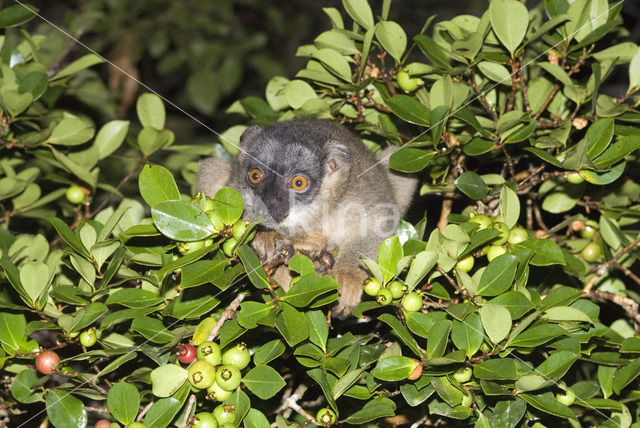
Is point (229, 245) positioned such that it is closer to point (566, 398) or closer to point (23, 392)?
point (23, 392)

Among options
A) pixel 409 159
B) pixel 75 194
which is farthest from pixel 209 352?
pixel 75 194

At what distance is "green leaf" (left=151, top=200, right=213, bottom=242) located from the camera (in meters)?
1.95

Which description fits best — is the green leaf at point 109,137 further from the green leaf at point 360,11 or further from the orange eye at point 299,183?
the green leaf at point 360,11

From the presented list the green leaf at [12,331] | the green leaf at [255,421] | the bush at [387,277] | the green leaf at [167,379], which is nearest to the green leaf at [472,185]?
the bush at [387,277]

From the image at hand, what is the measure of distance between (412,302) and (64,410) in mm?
1176

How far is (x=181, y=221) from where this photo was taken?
1979 mm

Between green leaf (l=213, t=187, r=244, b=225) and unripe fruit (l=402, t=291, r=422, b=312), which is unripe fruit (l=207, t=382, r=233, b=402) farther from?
unripe fruit (l=402, t=291, r=422, b=312)

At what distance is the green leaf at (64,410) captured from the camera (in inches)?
82.2

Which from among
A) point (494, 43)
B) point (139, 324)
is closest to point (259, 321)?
point (139, 324)

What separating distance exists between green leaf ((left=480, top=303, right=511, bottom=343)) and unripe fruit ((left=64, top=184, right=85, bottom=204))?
6.46ft

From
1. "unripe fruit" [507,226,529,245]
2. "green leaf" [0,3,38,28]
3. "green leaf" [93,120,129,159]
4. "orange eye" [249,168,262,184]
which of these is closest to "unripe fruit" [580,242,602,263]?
"unripe fruit" [507,226,529,245]

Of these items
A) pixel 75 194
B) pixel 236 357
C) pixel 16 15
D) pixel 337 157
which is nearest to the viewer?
pixel 236 357

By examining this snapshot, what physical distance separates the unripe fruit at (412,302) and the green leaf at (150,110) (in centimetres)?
169

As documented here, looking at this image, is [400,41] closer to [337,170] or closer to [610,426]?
[337,170]
